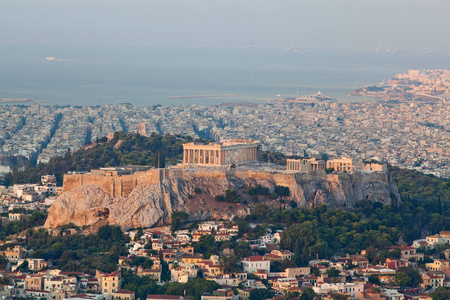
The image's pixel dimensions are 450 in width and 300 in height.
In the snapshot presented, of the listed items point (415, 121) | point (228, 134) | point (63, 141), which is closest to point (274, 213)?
point (63, 141)

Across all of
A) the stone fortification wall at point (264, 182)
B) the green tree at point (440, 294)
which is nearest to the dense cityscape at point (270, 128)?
the stone fortification wall at point (264, 182)

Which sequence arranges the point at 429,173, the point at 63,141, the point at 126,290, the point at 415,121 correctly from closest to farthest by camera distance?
1. the point at 126,290
2. the point at 429,173
3. the point at 63,141
4. the point at 415,121

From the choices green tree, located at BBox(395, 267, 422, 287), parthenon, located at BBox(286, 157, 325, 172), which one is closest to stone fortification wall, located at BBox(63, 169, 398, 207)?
parthenon, located at BBox(286, 157, 325, 172)

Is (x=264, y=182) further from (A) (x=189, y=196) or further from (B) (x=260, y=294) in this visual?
(B) (x=260, y=294)

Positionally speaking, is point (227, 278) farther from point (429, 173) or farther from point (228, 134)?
point (228, 134)

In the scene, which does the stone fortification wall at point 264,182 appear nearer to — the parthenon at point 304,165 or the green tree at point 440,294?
the parthenon at point 304,165

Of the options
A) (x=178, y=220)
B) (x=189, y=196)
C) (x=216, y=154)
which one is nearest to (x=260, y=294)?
(x=178, y=220)
